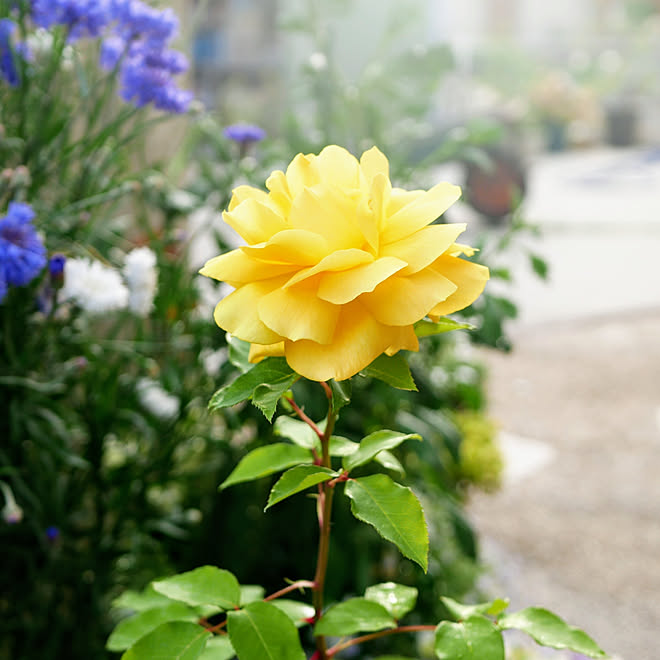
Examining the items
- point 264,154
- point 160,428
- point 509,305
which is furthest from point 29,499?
point 264,154

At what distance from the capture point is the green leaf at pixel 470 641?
17.3 inches

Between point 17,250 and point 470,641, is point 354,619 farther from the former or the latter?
point 17,250

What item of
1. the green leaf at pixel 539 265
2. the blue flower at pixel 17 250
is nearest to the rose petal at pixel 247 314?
the blue flower at pixel 17 250

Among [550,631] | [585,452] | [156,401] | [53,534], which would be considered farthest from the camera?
[585,452]

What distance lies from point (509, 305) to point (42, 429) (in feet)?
1.95

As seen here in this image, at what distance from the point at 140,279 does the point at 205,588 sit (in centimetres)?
46

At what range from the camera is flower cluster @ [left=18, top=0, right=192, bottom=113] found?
0.86m

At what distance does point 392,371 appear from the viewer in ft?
1.31

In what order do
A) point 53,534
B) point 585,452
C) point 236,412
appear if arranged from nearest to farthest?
point 53,534 → point 236,412 → point 585,452

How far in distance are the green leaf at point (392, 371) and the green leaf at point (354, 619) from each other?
0.59 feet

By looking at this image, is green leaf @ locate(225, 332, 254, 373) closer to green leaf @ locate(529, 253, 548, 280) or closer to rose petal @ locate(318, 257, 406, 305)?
rose petal @ locate(318, 257, 406, 305)

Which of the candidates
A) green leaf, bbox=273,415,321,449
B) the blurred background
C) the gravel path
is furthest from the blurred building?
green leaf, bbox=273,415,321,449

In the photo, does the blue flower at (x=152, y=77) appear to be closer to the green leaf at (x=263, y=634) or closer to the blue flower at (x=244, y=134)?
the blue flower at (x=244, y=134)

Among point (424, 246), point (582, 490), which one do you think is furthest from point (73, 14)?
point (582, 490)
